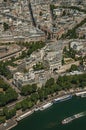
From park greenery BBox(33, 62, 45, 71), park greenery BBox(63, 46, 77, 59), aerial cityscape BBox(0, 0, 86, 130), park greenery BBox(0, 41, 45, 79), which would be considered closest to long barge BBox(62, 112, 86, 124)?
aerial cityscape BBox(0, 0, 86, 130)

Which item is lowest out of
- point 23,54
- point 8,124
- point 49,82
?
point 8,124

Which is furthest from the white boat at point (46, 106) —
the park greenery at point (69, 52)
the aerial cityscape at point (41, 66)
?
the park greenery at point (69, 52)

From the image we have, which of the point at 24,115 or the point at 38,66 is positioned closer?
the point at 24,115

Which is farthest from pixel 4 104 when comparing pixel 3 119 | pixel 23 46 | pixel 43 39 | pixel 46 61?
pixel 43 39

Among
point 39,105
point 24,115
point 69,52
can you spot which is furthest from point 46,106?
point 69,52

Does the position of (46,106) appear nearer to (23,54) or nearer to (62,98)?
(62,98)

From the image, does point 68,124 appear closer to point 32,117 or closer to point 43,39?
point 32,117

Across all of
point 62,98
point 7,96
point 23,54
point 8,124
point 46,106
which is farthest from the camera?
point 23,54

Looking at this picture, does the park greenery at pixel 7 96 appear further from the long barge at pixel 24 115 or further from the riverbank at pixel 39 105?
the long barge at pixel 24 115

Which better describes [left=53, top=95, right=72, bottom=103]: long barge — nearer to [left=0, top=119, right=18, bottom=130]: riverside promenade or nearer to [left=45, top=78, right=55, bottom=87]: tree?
[left=45, top=78, right=55, bottom=87]: tree

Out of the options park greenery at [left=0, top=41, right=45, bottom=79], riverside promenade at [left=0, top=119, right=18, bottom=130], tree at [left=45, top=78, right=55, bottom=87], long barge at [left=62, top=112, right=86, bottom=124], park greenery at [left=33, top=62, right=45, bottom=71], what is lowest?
long barge at [left=62, top=112, right=86, bottom=124]
